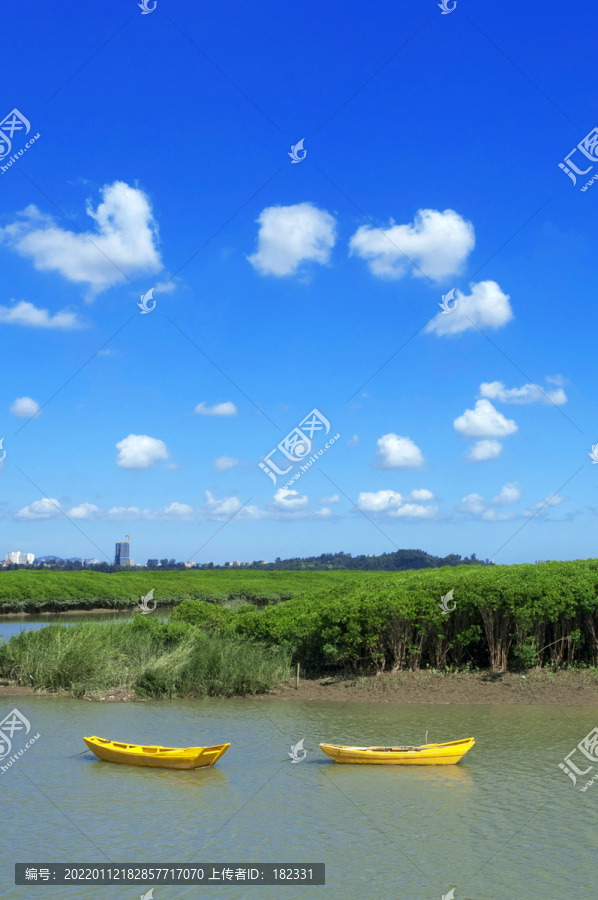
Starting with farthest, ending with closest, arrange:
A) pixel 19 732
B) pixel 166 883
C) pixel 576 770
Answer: pixel 19 732
pixel 576 770
pixel 166 883

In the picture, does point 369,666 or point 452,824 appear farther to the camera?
point 369,666

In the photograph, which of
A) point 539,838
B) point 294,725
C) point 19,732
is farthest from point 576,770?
point 19,732

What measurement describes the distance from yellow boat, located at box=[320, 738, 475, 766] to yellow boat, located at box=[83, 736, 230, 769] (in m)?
2.45

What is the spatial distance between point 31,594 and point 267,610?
144ft

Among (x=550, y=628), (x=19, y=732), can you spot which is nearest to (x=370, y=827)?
(x=19, y=732)

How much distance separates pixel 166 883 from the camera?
10289mm

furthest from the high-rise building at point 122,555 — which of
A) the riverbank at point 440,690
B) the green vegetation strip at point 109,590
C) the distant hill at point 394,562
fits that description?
the riverbank at point 440,690

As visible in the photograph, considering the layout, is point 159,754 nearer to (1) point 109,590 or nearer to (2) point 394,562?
(1) point 109,590

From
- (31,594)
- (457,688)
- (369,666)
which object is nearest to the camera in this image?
(457,688)

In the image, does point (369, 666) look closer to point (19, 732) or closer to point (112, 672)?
point (112, 672)

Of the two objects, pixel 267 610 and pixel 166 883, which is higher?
pixel 267 610

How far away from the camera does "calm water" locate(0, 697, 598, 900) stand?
34.1 ft

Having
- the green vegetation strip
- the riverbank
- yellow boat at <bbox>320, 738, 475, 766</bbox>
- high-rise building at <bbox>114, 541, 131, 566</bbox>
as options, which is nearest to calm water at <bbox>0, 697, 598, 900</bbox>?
yellow boat at <bbox>320, 738, 475, 766</bbox>

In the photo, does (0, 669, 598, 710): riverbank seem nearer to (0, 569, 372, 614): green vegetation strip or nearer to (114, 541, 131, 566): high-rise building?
(0, 569, 372, 614): green vegetation strip
